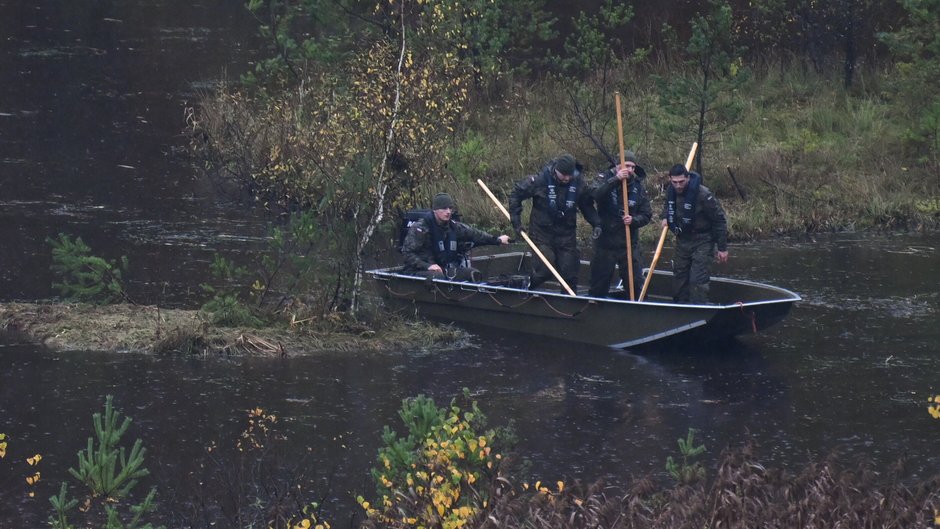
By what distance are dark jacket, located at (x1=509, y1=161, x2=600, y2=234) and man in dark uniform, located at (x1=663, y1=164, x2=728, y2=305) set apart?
2.73 ft

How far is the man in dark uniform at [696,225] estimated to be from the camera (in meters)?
14.6

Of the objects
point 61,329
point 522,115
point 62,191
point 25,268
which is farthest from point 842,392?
point 62,191

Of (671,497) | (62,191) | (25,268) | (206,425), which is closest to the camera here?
(671,497)

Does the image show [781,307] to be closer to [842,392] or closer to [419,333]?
[842,392]

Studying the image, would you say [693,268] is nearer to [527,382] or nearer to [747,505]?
[527,382]

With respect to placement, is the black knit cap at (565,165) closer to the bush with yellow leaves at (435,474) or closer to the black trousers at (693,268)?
the black trousers at (693,268)

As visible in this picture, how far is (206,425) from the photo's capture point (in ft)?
40.6

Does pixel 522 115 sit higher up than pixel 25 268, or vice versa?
pixel 522 115

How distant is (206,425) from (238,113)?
1094 cm

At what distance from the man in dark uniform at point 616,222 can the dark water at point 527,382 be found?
947mm

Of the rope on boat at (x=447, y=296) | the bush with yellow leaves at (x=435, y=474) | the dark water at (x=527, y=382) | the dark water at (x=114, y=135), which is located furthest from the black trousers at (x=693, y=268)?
the bush with yellow leaves at (x=435, y=474)

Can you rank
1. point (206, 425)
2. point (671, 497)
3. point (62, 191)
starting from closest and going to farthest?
point (671, 497)
point (206, 425)
point (62, 191)

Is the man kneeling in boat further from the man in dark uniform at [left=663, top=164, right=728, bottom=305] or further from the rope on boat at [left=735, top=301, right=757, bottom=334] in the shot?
the rope on boat at [left=735, top=301, right=757, bottom=334]

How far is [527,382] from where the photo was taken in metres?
13.8
